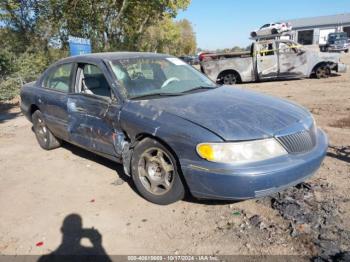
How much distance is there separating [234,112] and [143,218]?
1.40 m

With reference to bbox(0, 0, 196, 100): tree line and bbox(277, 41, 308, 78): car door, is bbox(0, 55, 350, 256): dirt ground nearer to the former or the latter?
bbox(0, 0, 196, 100): tree line

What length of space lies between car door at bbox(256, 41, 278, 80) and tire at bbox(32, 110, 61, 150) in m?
10.2

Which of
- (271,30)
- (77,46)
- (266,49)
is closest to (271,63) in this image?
(266,49)

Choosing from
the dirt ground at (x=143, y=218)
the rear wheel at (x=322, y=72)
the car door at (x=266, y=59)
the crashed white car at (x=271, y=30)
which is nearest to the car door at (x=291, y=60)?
the car door at (x=266, y=59)

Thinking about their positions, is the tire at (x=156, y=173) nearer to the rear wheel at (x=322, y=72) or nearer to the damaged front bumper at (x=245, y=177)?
the damaged front bumper at (x=245, y=177)

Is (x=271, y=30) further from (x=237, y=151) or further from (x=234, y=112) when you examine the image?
(x=237, y=151)

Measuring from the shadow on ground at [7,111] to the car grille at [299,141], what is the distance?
26.6ft

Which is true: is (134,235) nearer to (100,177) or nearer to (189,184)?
(189,184)

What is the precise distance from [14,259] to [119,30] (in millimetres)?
21682

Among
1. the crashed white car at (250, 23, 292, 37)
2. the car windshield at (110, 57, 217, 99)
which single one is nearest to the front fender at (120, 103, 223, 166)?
the car windshield at (110, 57, 217, 99)

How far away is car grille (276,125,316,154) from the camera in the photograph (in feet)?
11.1

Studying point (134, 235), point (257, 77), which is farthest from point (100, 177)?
point (257, 77)

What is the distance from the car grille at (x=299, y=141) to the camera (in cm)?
338

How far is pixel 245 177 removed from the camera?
3.17 metres
